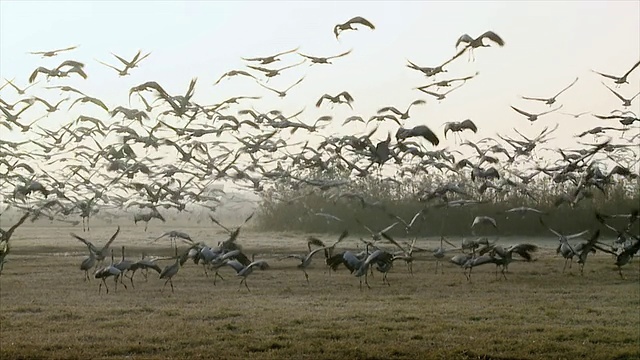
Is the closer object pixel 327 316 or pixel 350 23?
pixel 350 23

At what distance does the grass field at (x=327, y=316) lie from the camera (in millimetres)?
12953

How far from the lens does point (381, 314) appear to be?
51.2 ft

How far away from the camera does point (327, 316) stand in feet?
50.4

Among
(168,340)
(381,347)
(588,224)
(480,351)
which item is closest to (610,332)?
(480,351)

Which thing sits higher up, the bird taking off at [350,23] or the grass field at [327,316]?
the bird taking off at [350,23]

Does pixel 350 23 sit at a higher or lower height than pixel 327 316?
higher

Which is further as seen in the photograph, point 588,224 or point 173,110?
point 588,224

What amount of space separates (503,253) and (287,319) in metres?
4.36

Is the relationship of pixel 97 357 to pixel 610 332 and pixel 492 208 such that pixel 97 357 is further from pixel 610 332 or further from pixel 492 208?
pixel 492 208

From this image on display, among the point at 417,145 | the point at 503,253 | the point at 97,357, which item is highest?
the point at 417,145

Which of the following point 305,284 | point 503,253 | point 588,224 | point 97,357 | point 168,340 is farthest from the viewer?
point 588,224

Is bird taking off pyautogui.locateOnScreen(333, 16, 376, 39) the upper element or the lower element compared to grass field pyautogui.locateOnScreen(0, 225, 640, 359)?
upper

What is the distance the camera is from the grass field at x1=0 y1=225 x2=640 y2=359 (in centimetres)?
1295

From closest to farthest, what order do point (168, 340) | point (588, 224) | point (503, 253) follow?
point (168, 340), point (503, 253), point (588, 224)
